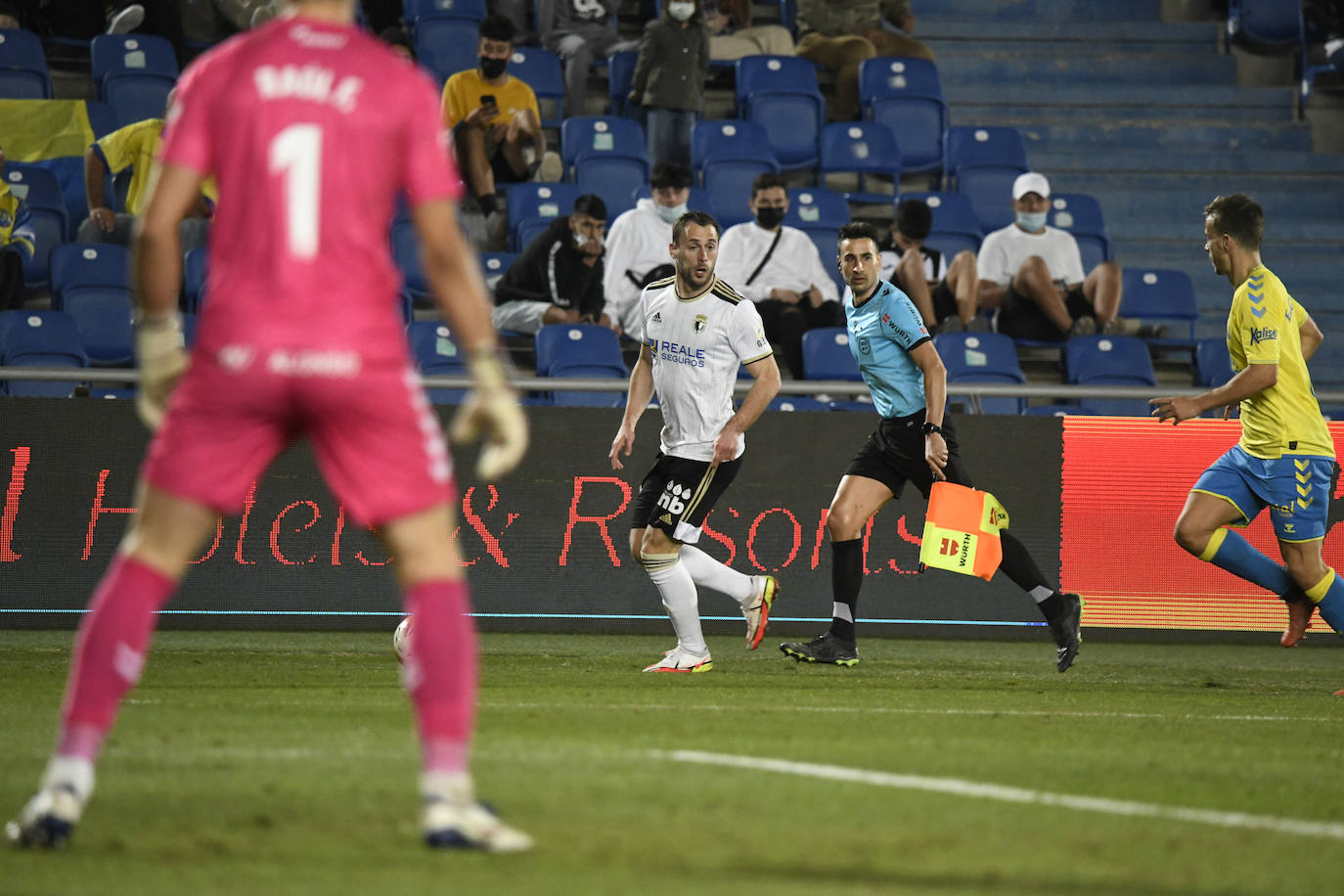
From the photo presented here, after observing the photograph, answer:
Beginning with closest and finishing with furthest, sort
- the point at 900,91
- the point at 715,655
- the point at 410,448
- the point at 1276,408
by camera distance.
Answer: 1. the point at 410,448
2. the point at 1276,408
3. the point at 715,655
4. the point at 900,91

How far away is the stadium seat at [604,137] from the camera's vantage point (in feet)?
50.2

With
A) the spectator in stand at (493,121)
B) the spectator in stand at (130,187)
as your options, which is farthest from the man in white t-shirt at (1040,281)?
the spectator in stand at (130,187)

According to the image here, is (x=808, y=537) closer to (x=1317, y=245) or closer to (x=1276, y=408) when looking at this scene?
(x=1276, y=408)

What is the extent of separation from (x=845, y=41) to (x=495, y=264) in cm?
531

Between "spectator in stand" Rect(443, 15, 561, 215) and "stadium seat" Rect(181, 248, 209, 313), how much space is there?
243cm

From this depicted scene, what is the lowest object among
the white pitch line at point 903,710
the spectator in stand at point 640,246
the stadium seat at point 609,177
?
the white pitch line at point 903,710

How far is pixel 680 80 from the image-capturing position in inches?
605

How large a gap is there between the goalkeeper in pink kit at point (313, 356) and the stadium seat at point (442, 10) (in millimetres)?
12596

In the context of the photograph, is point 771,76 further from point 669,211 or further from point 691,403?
point 691,403

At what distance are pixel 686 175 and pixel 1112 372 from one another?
3825 mm

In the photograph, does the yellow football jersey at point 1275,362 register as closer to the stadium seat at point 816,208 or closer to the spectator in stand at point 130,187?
the stadium seat at point 816,208

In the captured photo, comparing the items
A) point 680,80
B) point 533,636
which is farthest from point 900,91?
point 533,636

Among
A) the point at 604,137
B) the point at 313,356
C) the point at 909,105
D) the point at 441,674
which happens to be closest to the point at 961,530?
the point at 441,674

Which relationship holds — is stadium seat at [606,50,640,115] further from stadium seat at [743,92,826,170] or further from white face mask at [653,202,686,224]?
white face mask at [653,202,686,224]
